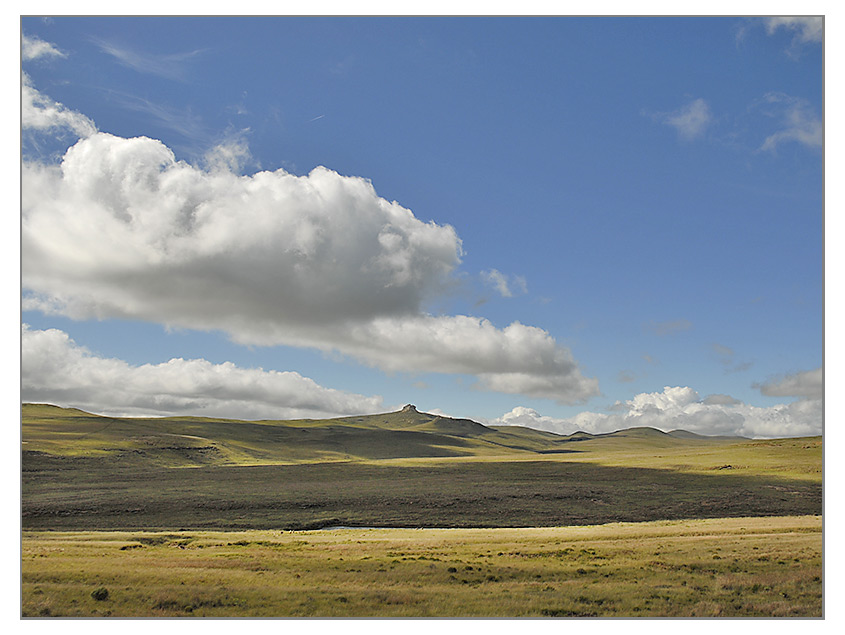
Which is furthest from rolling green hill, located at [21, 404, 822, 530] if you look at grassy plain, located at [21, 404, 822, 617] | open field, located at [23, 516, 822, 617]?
open field, located at [23, 516, 822, 617]

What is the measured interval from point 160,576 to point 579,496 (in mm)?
59621

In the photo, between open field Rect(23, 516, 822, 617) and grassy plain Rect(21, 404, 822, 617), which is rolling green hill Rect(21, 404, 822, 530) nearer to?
grassy plain Rect(21, 404, 822, 617)

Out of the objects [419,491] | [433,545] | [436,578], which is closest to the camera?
[436,578]

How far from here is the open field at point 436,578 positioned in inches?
966

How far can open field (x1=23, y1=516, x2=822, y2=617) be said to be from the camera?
2455 cm

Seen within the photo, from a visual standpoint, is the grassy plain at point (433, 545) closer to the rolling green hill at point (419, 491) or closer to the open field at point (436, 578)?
the open field at point (436, 578)

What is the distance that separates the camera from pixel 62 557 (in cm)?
3175

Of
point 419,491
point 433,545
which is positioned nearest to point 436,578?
point 433,545

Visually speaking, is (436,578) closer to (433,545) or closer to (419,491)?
(433,545)

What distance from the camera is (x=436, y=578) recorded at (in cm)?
2795

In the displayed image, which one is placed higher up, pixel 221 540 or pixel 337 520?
pixel 221 540
